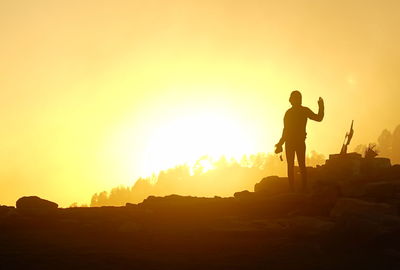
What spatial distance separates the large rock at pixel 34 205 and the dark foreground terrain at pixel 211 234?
0.12 ft

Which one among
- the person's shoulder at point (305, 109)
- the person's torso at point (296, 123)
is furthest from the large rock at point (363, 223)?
the person's shoulder at point (305, 109)

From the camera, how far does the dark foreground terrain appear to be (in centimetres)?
723

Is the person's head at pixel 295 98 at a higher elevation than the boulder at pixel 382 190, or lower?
higher

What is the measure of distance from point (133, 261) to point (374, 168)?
17.9m

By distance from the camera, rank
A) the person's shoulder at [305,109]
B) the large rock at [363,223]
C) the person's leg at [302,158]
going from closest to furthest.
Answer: the large rock at [363,223]
the person's leg at [302,158]
the person's shoulder at [305,109]

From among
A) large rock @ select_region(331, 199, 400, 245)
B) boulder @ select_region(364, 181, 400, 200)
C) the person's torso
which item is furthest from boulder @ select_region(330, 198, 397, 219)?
the person's torso

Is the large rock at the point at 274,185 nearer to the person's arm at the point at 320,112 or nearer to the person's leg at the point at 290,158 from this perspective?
the person's leg at the point at 290,158

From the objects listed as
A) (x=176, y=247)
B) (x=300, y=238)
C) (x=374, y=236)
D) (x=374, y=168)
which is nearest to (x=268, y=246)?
(x=300, y=238)

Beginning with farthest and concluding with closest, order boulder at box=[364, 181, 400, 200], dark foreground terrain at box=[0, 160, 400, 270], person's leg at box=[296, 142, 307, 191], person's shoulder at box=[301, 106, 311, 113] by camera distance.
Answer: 1. person's shoulder at box=[301, 106, 311, 113]
2. person's leg at box=[296, 142, 307, 191]
3. boulder at box=[364, 181, 400, 200]
4. dark foreground terrain at box=[0, 160, 400, 270]

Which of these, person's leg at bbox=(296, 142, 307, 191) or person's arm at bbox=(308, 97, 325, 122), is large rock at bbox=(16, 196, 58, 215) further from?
person's arm at bbox=(308, 97, 325, 122)

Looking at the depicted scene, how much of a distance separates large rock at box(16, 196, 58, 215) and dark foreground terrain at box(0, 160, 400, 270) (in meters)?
0.04

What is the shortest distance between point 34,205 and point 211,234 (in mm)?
5786

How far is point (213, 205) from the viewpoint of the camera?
1329 cm

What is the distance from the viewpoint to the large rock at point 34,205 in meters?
11.9
